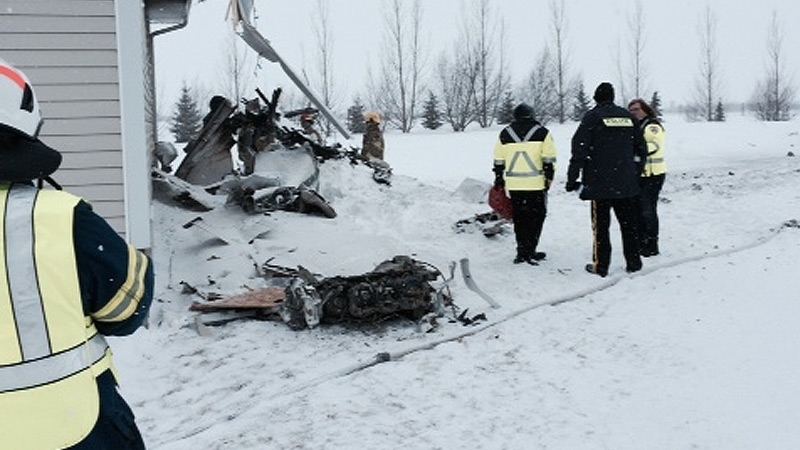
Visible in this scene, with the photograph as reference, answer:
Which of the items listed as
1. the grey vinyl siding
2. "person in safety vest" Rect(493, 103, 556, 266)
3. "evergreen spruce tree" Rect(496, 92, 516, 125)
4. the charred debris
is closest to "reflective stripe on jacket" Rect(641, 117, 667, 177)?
"person in safety vest" Rect(493, 103, 556, 266)

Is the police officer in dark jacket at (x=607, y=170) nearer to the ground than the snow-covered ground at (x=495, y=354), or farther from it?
farther from it

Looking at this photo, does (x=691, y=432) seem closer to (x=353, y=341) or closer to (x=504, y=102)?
(x=353, y=341)

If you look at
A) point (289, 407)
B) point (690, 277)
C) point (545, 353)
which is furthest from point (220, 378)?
point (690, 277)

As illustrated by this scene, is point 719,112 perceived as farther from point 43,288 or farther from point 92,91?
point 43,288

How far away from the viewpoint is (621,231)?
23.7 feet

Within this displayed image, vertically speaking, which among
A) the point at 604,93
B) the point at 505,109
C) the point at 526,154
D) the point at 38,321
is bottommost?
the point at 38,321

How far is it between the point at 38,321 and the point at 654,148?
728cm

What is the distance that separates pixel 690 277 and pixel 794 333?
6.22 ft

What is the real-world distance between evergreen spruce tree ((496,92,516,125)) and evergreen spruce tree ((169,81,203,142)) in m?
17.6

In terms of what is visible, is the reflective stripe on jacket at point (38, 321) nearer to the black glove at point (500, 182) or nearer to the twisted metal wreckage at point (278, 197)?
the twisted metal wreckage at point (278, 197)

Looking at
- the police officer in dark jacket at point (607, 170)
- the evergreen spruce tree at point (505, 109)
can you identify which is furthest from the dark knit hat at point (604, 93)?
the evergreen spruce tree at point (505, 109)

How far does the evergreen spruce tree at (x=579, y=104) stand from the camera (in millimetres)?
43406

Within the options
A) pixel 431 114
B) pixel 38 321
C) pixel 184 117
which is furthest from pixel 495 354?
pixel 184 117

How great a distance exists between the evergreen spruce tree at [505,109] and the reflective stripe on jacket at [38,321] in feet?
127
